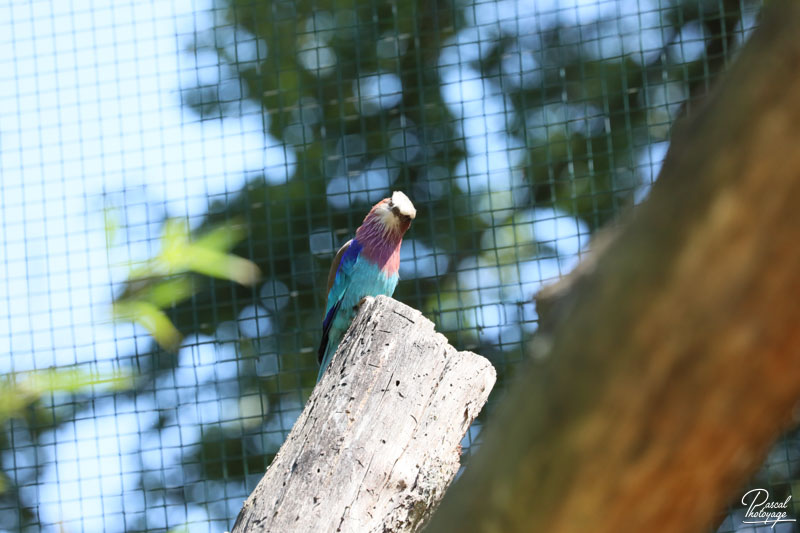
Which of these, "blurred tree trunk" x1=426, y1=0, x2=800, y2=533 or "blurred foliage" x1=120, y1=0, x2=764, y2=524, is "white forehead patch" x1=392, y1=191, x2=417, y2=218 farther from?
"blurred tree trunk" x1=426, y1=0, x2=800, y2=533

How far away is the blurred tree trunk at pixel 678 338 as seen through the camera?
43 centimetres

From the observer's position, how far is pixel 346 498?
3.94 ft

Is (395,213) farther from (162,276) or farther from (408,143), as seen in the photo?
(162,276)

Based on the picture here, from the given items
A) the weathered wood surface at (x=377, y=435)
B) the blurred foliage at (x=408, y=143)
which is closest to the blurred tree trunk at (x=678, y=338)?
the weathered wood surface at (x=377, y=435)

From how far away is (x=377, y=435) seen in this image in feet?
4.15

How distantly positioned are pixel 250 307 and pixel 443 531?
277 centimetres

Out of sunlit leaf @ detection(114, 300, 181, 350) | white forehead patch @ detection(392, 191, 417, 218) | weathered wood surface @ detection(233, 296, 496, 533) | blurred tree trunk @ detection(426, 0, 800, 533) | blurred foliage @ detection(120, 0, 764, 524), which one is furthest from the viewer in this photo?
blurred foliage @ detection(120, 0, 764, 524)

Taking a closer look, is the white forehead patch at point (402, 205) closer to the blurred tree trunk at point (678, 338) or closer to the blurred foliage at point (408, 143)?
the blurred foliage at point (408, 143)

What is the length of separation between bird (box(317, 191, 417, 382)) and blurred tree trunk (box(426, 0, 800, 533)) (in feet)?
5.49

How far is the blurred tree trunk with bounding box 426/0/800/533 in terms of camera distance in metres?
0.43

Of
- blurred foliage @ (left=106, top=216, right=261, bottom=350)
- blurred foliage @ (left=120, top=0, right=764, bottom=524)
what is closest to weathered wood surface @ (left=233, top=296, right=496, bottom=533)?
blurred foliage @ (left=106, top=216, right=261, bottom=350)

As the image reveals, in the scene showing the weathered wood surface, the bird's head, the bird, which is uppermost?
the bird's head

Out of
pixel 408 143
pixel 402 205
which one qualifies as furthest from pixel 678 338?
pixel 408 143

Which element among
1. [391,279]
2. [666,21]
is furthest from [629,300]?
[666,21]
